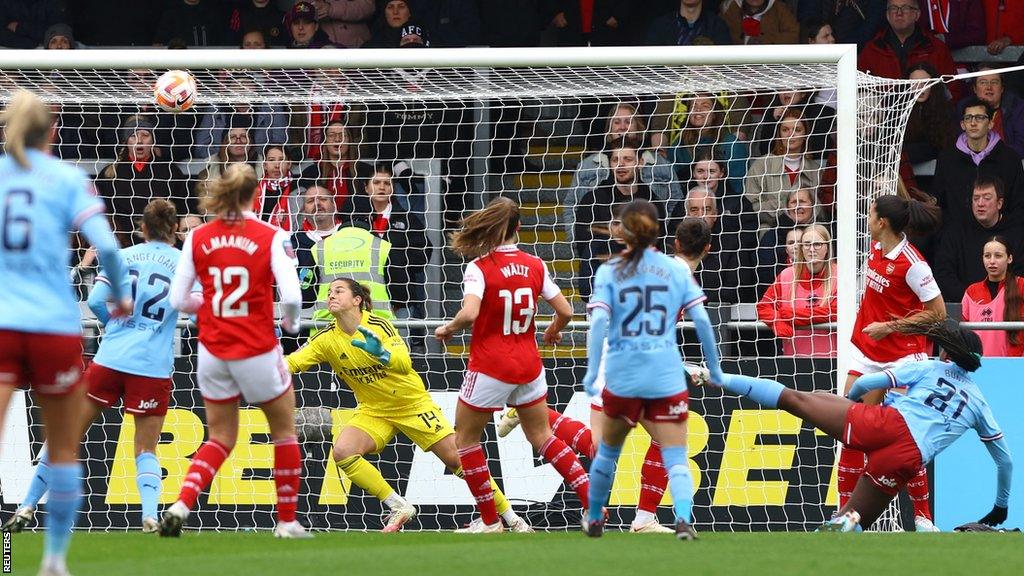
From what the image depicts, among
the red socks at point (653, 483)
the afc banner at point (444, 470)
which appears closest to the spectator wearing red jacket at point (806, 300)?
the afc banner at point (444, 470)

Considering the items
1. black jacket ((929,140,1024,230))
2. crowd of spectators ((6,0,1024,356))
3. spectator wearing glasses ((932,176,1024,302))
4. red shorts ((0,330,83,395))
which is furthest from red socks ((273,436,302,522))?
black jacket ((929,140,1024,230))

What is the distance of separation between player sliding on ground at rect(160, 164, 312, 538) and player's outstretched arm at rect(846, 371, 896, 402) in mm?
3577

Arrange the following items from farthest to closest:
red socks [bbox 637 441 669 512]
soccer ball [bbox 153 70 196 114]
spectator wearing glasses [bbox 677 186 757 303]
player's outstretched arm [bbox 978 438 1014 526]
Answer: spectator wearing glasses [bbox 677 186 757 303], soccer ball [bbox 153 70 196 114], red socks [bbox 637 441 669 512], player's outstretched arm [bbox 978 438 1014 526]

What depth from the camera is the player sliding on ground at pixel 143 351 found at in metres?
9.51

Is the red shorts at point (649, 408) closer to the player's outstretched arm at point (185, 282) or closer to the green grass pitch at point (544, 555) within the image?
the green grass pitch at point (544, 555)

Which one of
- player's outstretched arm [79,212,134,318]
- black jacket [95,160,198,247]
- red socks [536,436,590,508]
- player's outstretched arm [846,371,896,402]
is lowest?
red socks [536,436,590,508]

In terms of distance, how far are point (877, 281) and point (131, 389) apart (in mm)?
5027

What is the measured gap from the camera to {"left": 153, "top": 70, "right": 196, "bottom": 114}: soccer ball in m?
10.4

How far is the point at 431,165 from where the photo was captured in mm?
13008

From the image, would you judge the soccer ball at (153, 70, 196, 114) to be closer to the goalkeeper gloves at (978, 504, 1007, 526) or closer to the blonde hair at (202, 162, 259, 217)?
the blonde hair at (202, 162, 259, 217)

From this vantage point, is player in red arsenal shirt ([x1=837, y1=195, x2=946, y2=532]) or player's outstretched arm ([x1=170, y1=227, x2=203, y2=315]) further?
player in red arsenal shirt ([x1=837, y1=195, x2=946, y2=532])

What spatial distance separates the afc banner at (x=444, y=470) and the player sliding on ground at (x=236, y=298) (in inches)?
134

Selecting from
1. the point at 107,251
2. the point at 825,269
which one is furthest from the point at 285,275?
the point at 825,269

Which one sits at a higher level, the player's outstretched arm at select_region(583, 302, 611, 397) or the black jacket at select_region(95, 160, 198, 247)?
the black jacket at select_region(95, 160, 198, 247)
